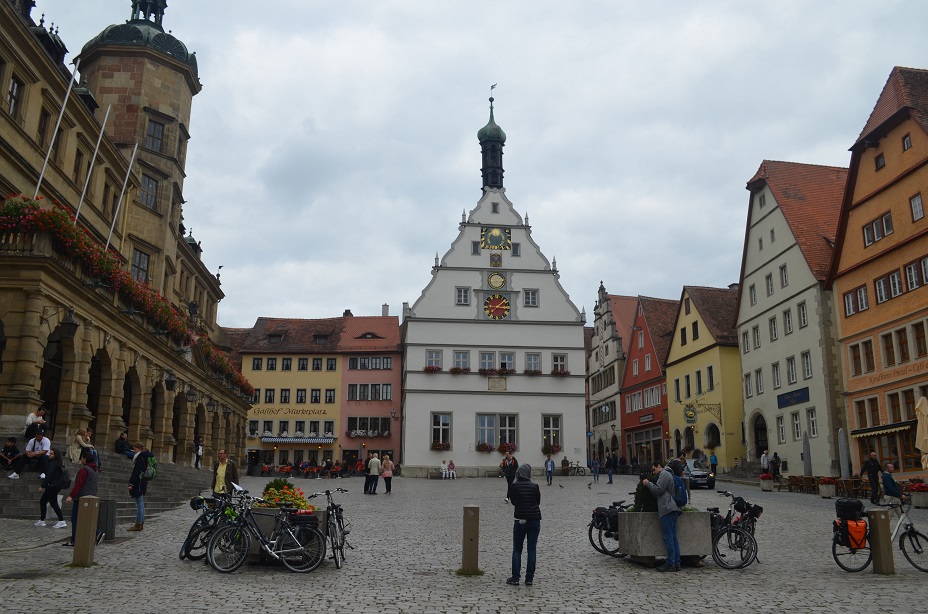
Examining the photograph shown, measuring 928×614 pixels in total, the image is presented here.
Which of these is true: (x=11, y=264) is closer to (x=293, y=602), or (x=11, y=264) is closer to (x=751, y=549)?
(x=293, y=602)

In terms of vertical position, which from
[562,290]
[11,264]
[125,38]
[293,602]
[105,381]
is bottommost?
[293,602]

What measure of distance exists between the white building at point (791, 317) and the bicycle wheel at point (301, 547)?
29225 millimetres

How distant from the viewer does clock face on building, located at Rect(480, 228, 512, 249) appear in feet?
177

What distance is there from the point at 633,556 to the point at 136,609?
7207mm

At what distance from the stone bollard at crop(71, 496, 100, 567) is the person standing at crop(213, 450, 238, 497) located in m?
4.20

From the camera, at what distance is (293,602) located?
31.3ft

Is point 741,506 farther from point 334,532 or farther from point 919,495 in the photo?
point 919,495

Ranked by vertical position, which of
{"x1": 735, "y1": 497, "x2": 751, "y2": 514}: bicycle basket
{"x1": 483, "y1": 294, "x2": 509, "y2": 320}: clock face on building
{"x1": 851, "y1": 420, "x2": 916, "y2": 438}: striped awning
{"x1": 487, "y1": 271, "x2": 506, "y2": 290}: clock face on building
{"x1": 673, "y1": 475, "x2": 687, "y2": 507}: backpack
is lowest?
{"x1": 735, "y1": 497, "x2": 751, "y2": 514}: bicycle basket

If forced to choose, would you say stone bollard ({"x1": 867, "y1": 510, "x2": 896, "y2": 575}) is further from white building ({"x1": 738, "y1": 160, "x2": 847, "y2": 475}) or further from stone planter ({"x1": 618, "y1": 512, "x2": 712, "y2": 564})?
white building ({"x1": 738, "y1": 160, "x2": 847, "y2": 475})

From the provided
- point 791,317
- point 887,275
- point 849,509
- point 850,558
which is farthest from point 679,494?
point 791,317

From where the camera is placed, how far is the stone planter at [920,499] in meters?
23.4

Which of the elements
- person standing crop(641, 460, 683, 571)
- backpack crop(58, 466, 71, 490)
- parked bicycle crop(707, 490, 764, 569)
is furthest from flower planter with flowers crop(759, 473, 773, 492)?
backpack crop(58, 466, 71, 490)

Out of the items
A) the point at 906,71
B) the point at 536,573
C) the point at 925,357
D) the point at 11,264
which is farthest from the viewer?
the point at 906,71

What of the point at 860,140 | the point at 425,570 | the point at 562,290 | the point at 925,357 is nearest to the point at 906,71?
the point at 860,140
